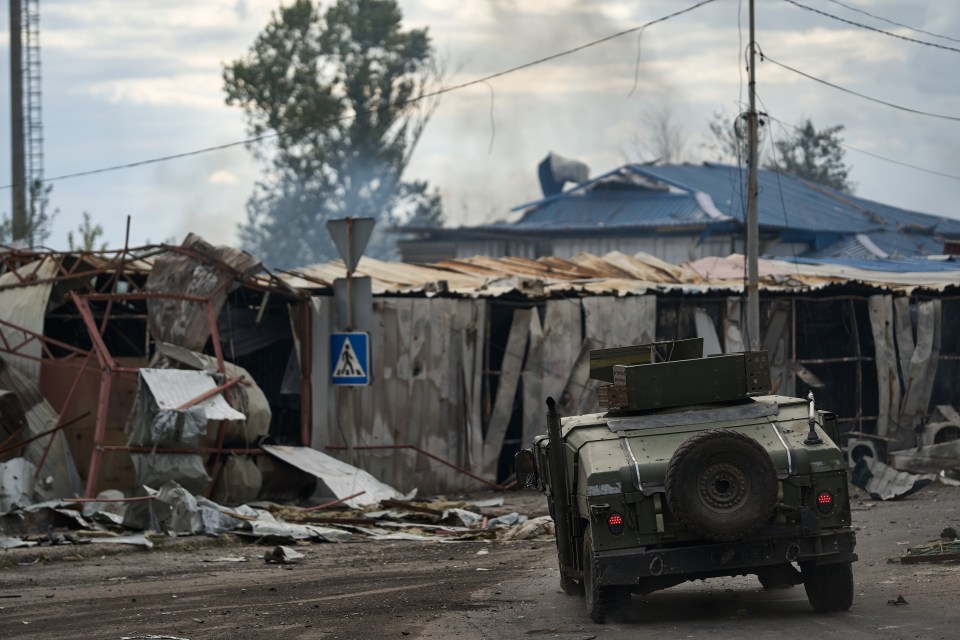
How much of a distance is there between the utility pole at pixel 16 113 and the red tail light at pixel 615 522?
20515 millimetres

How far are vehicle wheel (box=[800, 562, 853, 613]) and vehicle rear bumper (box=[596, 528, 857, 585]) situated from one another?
314 mm

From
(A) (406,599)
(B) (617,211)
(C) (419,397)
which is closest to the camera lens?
(A) (406,599)

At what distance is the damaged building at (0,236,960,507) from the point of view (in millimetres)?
17859

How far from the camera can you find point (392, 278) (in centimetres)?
2391

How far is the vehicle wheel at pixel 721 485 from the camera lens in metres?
9.23

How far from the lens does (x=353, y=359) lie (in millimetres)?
18203

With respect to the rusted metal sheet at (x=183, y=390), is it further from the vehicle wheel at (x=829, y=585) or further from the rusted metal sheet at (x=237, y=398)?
the vehicle wheel at (x=829, y=585)

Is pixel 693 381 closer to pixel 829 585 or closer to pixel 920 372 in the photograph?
pixel 829 585

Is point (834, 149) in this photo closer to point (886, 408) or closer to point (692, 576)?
point (886, 408)

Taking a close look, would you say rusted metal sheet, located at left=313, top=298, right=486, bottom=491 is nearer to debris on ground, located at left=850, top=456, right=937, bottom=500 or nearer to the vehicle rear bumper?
debris on ground, located at left=850, top=456, right=937, bottom=500

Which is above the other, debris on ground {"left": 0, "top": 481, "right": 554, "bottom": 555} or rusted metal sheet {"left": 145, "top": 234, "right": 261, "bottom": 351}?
rusted metal sheet {"left": 145, "top": 234, "right": 261, "bottom": 351}

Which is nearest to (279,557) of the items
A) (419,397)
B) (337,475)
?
(337,475)

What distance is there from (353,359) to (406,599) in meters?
7.02

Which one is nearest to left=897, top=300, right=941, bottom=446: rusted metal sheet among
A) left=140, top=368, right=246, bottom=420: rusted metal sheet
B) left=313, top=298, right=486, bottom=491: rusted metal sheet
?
left=313, top=298, right=486, bottom=491: rusted metal sheet
